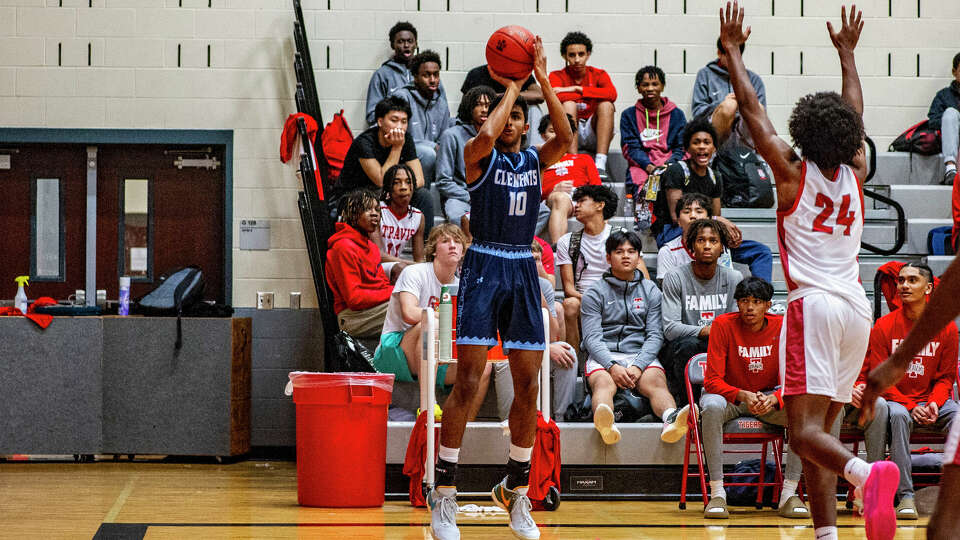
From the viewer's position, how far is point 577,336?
7.31 meters

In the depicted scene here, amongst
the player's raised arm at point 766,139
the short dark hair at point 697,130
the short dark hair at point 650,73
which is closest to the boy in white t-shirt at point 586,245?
the short dark hair at point 697,130

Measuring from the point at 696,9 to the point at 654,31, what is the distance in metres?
0.41

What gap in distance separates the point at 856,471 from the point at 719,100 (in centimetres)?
618

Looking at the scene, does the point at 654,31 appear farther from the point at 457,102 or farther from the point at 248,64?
the point at 248,64

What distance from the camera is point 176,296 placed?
27.6 feet

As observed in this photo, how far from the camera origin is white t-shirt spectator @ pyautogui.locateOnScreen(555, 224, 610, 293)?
25.2ft

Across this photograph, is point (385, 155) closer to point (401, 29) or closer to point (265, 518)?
point (401, 29)

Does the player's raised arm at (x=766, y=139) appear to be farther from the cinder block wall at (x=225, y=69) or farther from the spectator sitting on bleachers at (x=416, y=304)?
the cinder block wall at (x=225, y=69)

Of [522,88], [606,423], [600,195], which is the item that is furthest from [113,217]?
[606,423]

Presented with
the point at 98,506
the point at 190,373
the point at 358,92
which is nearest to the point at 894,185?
the point at 358,92

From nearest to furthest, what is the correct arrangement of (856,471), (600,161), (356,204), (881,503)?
(881,503) → (856,471) → (356,204) → (600,161)

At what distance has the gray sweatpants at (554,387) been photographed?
6.63 metres

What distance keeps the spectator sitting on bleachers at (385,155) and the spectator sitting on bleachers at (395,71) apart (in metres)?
0.94

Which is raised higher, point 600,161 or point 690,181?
point 600,161
